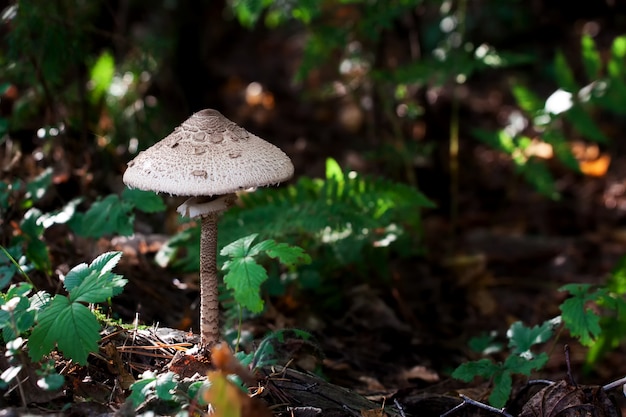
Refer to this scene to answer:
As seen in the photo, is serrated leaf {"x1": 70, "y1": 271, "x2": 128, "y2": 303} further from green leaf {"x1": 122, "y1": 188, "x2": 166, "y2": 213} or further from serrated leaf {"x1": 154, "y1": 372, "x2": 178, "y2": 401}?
green leaf {"x1": 122, "y1": 188, "x2": 166, "y2": 213}

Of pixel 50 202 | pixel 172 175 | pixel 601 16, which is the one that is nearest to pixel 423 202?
pixel 172 175

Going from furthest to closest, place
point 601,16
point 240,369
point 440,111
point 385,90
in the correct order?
1. point 601,16
2. point 440,111
3. point 385,90
4. point 240,369

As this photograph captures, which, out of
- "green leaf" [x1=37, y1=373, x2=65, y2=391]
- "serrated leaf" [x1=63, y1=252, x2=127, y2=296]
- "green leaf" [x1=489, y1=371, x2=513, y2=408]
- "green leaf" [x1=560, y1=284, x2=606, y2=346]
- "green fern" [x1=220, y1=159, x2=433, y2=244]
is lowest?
"green leaf" [x1=489, y1=371, x2=513, y2=408]

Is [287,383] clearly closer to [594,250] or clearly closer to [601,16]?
[594,250]

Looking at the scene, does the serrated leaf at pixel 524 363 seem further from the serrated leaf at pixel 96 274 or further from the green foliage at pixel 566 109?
the green foliage at pixel 566 109

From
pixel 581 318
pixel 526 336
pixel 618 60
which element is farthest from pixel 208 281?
pixel 618 60

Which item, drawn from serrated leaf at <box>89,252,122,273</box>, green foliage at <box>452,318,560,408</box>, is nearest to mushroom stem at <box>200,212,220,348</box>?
serrated leaf at <box>89,252,122,273</box>
